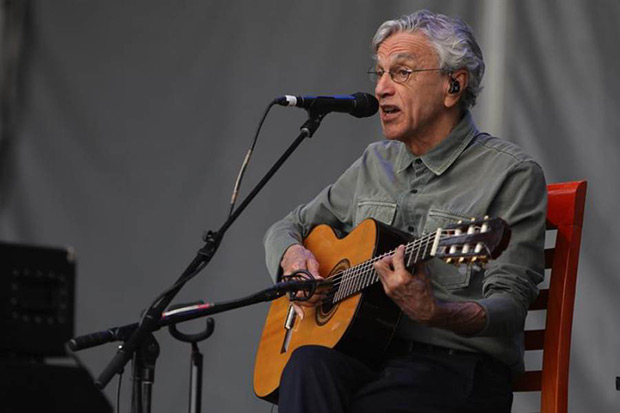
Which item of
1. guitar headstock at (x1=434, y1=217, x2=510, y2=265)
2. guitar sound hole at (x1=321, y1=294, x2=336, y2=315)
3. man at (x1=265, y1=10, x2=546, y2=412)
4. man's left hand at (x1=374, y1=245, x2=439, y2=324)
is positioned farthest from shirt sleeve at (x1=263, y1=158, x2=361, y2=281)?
guitar headstock at (x1=434, y1=217, x2=510, y2=265)

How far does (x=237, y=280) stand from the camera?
179 inches

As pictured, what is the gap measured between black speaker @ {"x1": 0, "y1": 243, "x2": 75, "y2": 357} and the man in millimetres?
902

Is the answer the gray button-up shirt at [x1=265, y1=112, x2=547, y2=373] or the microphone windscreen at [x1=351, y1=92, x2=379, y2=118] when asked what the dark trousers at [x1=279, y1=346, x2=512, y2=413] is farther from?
the microphone windscreen at [x1=351, y1=92, x2=379, y2=118]

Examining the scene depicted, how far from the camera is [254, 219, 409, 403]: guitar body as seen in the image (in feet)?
8.96

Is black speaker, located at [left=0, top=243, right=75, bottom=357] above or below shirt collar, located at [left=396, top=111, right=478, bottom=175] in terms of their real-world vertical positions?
below

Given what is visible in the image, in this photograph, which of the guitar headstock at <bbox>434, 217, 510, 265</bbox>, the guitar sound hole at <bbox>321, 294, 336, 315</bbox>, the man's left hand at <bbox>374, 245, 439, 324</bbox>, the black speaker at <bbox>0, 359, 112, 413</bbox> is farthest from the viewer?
the guitar sound hole at <bbox>321, 294, 336, 315</bbox>

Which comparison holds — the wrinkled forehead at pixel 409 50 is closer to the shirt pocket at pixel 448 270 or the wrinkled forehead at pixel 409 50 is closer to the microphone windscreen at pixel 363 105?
the microphone windscreen at pixel 363 105

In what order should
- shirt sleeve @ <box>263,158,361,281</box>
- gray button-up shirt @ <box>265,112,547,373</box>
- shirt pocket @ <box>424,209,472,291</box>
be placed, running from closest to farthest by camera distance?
gray button-up shirt @ <box>265,112,547,373</box> < shirt pocket @ <box>424,209,472,291</box> < shirt sleeve @ <box>263,158,361,281</box>

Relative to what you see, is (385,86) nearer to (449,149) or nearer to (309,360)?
(449,149)

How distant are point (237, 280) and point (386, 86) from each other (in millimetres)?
1655

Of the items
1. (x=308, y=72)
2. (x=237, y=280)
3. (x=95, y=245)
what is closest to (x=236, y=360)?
(x=237, y=280)

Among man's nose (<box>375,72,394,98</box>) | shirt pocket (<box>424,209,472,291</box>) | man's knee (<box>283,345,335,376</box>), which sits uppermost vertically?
man's nose (<box>375,72,394,98</box>)

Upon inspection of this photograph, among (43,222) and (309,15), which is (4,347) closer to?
(309,15)

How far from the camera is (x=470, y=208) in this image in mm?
2826
